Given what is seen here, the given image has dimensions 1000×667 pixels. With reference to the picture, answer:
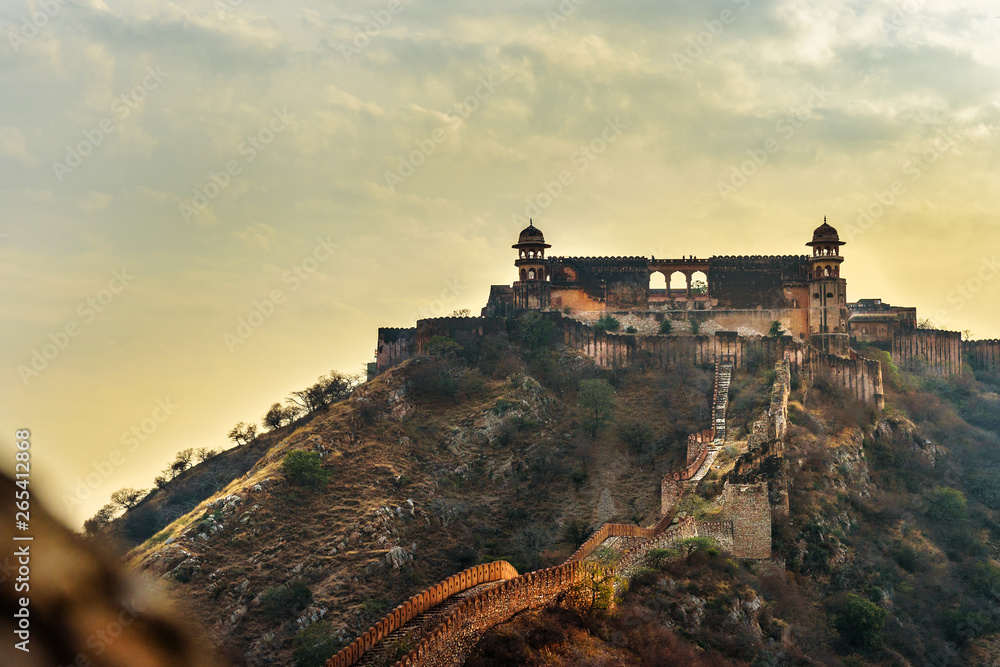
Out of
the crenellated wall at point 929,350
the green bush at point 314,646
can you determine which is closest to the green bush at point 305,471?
the green bush at point 314,646

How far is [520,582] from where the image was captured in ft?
77.9

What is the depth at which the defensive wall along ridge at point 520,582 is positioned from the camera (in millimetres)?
20703

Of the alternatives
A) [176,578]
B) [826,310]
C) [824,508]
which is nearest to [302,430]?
[176,578]

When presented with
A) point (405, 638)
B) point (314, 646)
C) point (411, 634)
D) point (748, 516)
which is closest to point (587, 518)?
point (748, 516)

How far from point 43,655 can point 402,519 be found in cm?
3332

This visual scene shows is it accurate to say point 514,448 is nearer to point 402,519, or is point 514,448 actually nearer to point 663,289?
point 402,519

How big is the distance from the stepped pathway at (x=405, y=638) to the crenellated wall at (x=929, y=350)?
4008cm

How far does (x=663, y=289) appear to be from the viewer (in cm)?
5512

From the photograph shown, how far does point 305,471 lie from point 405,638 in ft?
62.9

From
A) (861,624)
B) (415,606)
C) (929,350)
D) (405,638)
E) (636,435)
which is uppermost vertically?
(929,350)

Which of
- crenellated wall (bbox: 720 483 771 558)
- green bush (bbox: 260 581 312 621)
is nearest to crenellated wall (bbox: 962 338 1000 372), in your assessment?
crenellated wall (bbox: 720 483 771 558)

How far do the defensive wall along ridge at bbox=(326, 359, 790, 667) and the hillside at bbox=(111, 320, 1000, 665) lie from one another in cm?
66

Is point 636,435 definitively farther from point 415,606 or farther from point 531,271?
point 415,606

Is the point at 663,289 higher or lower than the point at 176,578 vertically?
higher
